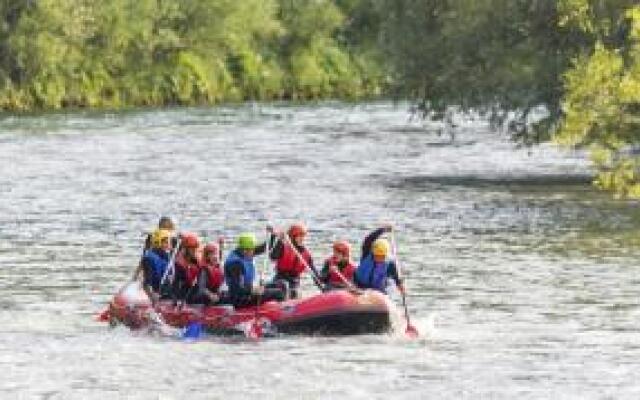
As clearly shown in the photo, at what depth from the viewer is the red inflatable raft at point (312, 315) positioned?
27.9 meters

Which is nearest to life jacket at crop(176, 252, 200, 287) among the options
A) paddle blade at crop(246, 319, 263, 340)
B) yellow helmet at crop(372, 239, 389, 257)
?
paddle blade at crop(246, 319, 263, 340)

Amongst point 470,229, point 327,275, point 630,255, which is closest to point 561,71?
point 470,229

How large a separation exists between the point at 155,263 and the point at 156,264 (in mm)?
23

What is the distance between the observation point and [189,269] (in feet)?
96.3

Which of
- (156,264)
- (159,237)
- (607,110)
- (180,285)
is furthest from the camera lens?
(607,110)

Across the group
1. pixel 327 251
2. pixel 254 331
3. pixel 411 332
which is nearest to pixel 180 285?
pixel 254 331

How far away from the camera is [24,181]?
52500mm

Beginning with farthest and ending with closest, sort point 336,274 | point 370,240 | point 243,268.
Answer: point 370,240 < point 336,274 < point 243,268

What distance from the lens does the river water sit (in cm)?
2539

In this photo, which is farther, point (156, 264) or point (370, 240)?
point (156, 264)

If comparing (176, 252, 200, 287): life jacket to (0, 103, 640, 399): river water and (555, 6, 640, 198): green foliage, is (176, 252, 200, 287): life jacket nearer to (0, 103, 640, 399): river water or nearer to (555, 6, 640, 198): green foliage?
(0, 103, 640, 399): river water

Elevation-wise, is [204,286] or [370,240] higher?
[370,240]

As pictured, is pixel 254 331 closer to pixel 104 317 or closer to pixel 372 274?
pixel 372 274

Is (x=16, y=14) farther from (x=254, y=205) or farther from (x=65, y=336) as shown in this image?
(x=65, y=336)
